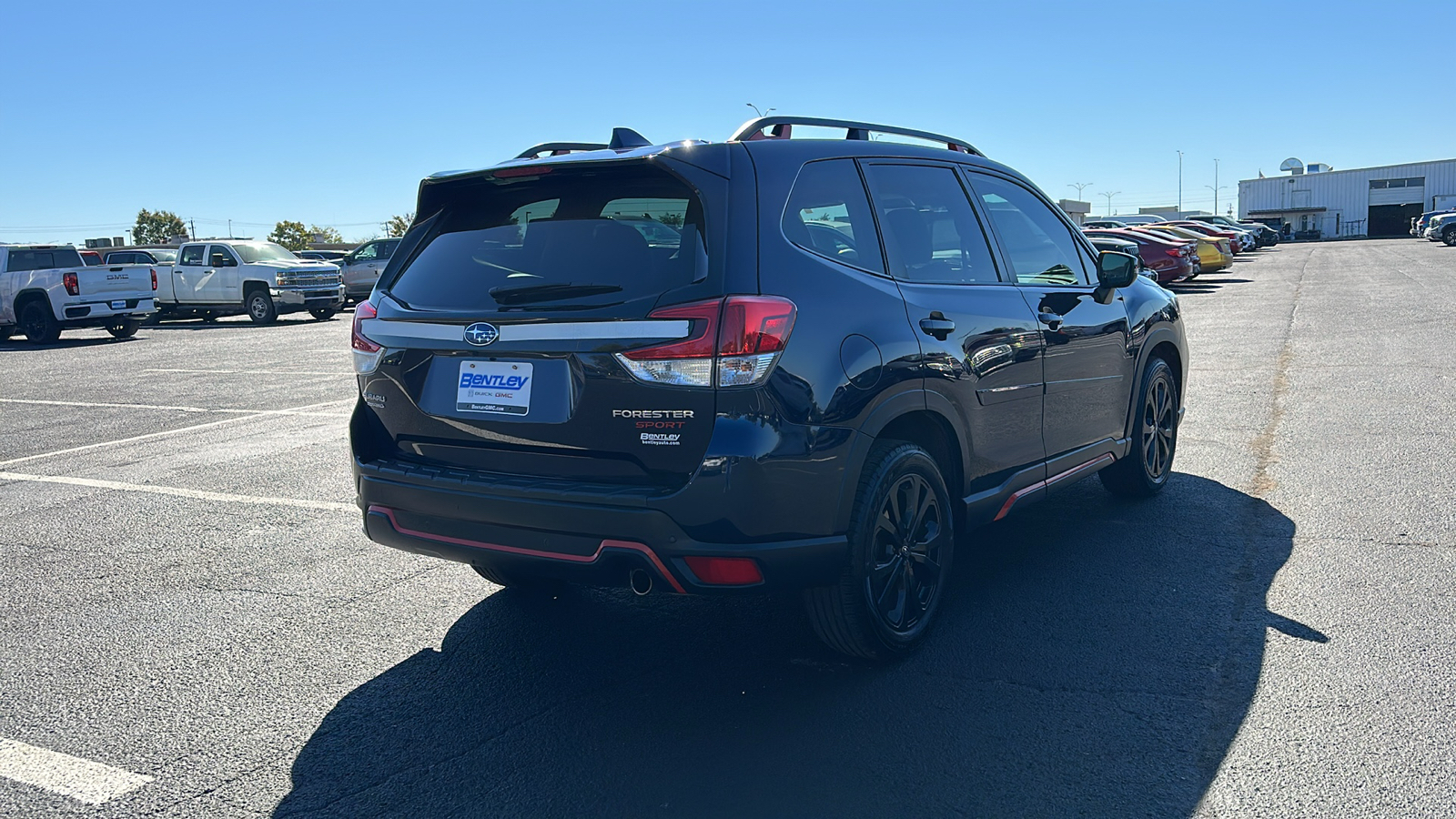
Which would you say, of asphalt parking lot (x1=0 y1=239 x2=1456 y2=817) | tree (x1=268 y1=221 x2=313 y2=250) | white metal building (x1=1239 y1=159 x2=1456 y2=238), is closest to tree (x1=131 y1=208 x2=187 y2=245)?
tree (x1=268 y1=221 x2=313 y2=250)

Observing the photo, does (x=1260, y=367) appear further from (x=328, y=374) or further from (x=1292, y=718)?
(x=328, y=374)

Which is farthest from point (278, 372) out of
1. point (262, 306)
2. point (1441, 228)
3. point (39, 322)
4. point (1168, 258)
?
point (1441, 228)

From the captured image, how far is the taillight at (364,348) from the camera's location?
13.3ft

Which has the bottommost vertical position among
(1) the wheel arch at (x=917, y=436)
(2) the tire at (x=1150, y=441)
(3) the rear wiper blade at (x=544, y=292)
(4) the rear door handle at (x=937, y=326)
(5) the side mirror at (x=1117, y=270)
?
(2) the tire at (x=1150, y=441)

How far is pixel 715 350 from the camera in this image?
3371 mm

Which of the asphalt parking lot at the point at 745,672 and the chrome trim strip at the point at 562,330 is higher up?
the chrome trim strip at the point at 562,330

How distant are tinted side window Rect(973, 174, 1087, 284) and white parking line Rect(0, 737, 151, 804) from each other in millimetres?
3791

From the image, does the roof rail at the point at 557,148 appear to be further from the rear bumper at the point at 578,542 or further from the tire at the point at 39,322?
the tire at the point at 39,322

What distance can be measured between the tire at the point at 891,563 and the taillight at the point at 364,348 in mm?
1705

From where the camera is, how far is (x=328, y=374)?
14.3 meters

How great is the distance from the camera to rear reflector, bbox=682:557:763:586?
344 centimetres

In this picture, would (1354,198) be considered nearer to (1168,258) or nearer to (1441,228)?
(1441,228)

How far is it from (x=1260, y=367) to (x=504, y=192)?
9903mm

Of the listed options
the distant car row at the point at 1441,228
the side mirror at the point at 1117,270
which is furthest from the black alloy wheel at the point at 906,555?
the distant car row at the point at 1441,228
